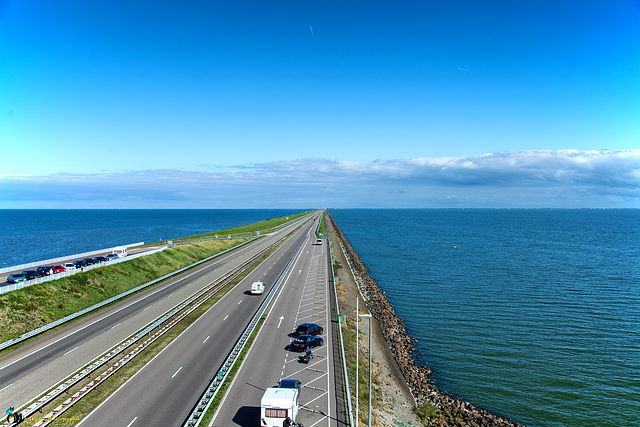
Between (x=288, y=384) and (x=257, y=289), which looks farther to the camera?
(x=257, y=289)

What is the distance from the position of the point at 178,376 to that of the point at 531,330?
154ft

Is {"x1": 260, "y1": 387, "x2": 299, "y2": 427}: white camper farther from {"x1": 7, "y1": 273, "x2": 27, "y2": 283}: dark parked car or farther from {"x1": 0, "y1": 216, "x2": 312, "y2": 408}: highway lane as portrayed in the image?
{"x1": 7, "y1": 273, "x2": 27, "y2": 283}: dark parked car

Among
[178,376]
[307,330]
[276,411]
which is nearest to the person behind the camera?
[276,411]

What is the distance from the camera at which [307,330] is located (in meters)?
38.2

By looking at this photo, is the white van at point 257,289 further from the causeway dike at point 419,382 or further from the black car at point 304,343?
the black car at point 304,343

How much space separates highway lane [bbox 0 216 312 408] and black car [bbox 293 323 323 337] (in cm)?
1793

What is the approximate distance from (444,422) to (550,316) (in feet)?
122

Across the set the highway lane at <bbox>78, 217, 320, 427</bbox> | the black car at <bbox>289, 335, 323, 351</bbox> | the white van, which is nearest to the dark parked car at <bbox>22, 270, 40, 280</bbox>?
the highway lane at <bbox>78, 217, 320, 427</bbox>

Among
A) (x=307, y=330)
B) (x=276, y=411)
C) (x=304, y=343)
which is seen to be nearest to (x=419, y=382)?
(x=307, y=330)

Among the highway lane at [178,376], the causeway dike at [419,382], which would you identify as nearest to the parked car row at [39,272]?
the highway lane at [178,376]

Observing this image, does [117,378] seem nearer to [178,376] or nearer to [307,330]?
[178,376]

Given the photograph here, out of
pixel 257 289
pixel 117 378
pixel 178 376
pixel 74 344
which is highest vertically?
pixel 257 289

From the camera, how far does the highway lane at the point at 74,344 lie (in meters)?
28.1

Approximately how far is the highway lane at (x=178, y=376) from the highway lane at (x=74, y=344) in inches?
239
